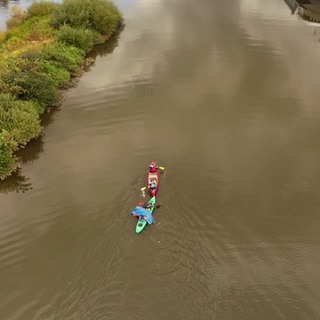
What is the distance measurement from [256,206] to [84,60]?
18.7 m

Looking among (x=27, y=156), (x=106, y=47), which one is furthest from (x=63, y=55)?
(x=27, y=156)

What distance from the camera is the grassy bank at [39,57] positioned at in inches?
756

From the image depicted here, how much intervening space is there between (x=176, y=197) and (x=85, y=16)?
814 inches

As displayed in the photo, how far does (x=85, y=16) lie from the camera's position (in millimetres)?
A: 30625

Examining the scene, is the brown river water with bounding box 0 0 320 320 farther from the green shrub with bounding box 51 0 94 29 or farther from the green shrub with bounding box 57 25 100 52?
the green shrub with bounding box 51 0 94 29

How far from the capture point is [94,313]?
38.0 feet

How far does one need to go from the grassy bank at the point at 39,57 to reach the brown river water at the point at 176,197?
1037mm

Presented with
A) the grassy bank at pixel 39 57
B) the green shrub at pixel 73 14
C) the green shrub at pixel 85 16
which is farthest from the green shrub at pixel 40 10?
the green shrub at pixel 73 14

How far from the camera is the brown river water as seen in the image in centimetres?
1210

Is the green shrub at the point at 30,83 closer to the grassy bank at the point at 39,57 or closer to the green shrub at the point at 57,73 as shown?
the grassy bank at the point at 39,57

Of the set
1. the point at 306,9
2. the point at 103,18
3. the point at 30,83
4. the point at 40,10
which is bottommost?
the point at 30,83

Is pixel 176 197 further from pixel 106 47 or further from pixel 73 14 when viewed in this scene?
pixel 73 14

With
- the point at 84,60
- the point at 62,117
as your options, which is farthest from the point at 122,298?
the point at 84,60

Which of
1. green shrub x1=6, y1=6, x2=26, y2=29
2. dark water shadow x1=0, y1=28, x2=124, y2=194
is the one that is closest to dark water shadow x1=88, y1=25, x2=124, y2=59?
green shrub x1=6, y1=6, x2=26, y2=29
